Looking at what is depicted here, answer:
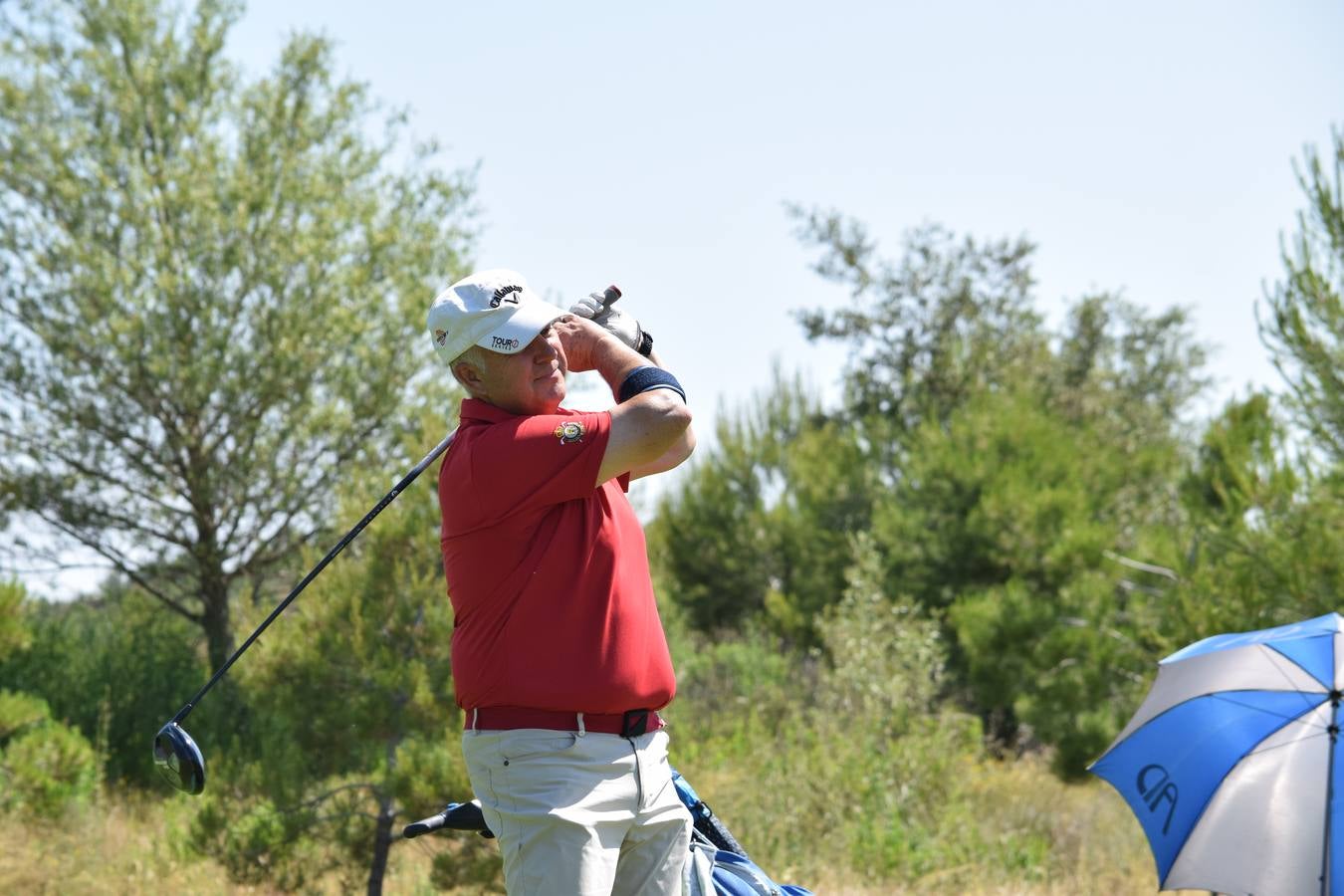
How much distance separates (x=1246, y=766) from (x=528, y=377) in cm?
299

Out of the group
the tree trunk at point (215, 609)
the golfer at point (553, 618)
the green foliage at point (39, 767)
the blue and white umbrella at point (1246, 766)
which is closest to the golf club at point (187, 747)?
the golfer at point (553, 618)

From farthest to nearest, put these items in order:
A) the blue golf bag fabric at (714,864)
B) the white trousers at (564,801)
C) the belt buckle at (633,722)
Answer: the blue golf bag fabric at (714,864), the belt buckle at (633,722), the white trousers at (564,801)

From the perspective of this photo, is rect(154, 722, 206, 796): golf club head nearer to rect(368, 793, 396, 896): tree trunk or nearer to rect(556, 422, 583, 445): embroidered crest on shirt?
rect(556, 422, 583, 445): embroidered crest on shirt

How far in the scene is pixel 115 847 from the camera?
8773 millimetres

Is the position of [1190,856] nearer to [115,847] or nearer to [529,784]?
[529,784]

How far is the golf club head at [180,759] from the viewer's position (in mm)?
3336

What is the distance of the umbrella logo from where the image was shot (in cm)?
499

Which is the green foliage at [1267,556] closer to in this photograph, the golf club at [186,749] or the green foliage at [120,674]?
the golf club at [186,749]

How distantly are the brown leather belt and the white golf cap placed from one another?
804 millimetres

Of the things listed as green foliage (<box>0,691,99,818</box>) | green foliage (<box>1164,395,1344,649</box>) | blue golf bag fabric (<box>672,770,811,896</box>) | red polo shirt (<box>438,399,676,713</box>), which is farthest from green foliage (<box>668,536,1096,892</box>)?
red polo shirt (<box>438,399,676,713</box>)

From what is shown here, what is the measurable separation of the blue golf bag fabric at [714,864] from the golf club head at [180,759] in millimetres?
1121

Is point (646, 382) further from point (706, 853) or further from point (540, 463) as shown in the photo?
point (706, 853)

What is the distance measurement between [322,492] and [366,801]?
7.73 metres

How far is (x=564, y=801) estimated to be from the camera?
3.00m
